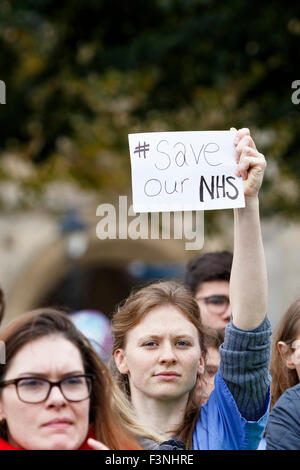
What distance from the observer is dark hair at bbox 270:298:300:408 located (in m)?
2.74

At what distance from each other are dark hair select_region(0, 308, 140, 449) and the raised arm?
1.21 ft

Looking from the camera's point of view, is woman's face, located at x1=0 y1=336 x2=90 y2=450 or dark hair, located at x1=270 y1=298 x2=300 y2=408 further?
dark hair, located at x1=270 y1=298 x2=300 y2=408

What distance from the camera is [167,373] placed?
8.48ft

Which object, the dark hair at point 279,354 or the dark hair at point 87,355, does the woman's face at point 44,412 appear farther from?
the dark hair at point 279,354

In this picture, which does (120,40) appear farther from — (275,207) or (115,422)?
(115,422)

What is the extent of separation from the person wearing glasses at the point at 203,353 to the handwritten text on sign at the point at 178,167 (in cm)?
6

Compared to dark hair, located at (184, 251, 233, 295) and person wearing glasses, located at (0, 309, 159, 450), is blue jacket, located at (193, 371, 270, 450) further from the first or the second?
dark hair, located at (184, 251, 233, 295)

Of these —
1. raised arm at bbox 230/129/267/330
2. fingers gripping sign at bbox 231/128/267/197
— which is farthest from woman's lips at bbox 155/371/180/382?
fingers gripping sign at bbox 231/128/267/197

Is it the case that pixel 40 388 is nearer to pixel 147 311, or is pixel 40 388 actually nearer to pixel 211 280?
pixel 147 311

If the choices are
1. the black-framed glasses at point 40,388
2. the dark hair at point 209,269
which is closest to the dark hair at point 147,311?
the black-framed glasses at point 40,388

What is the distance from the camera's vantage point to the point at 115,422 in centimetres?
242

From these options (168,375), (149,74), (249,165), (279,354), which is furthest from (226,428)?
(149,74)

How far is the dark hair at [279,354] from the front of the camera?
2736mm

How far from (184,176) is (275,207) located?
5.15m
